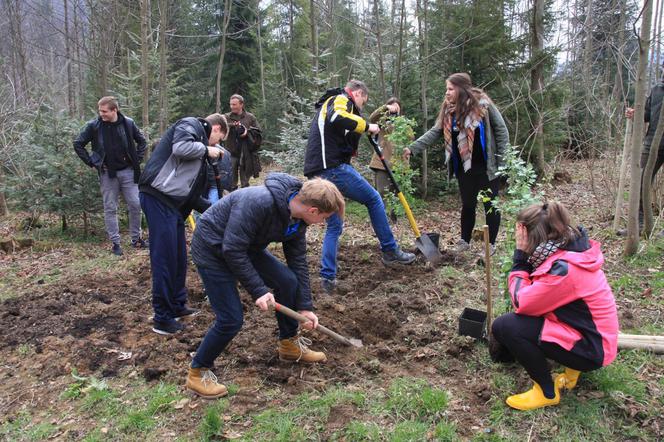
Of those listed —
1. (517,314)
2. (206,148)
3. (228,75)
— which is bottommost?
(517,314)

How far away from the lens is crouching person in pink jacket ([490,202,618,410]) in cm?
276

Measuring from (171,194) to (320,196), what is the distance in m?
1.82

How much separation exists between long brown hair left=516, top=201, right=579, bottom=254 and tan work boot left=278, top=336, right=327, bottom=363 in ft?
5.85

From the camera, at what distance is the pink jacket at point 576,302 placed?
2742 millimetres

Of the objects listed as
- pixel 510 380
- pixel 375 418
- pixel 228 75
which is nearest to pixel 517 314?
pixel 510 380

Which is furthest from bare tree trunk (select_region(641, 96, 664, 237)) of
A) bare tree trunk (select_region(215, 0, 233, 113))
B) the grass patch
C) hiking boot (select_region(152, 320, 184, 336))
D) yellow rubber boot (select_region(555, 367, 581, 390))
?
bare tree trunk (select_region(215, 0, 233, 113))

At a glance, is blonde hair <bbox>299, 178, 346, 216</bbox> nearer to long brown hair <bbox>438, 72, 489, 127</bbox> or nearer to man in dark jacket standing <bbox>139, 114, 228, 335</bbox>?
man in dark jacket standing <bbox>139, 114, 228, 335</bbox>

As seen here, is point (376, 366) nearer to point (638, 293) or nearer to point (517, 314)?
point (517, 314)

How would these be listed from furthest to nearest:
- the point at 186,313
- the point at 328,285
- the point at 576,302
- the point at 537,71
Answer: the point at 537,71 < the point at 328,285 < the point at 186,313 < the point at 576,302

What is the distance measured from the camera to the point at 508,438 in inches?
110

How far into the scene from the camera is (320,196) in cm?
281

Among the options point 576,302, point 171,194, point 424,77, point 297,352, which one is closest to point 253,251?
point 297,352

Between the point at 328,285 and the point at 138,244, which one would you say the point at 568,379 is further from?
the point at 138,244

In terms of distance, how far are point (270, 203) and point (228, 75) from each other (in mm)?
17470
